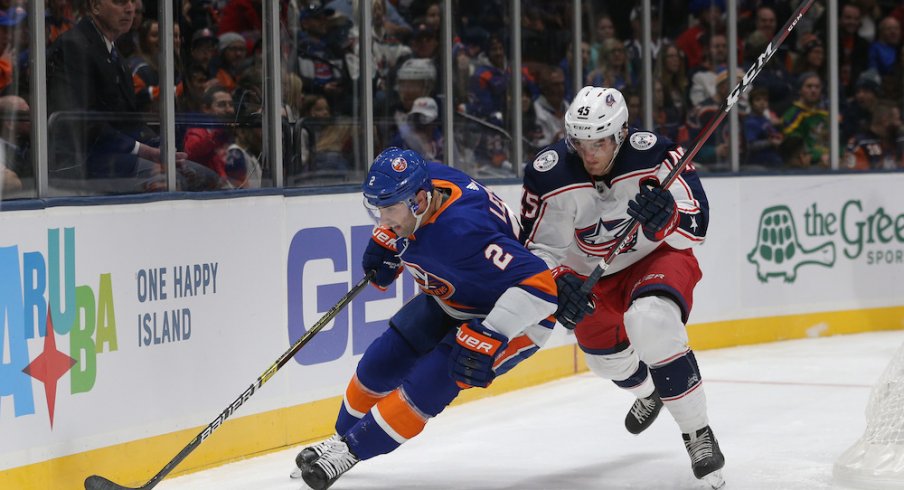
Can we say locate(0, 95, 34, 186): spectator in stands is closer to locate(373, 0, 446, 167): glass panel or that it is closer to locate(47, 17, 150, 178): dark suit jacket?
locate(47, 17, 150, 178): dark suit jacket

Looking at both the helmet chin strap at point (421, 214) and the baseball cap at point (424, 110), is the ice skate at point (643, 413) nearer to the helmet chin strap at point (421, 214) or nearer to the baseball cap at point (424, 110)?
the helmet chin strap at point (421, 214)

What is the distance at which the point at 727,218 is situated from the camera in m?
7.06

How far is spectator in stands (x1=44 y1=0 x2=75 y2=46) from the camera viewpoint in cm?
384

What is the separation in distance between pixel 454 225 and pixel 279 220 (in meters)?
1.27

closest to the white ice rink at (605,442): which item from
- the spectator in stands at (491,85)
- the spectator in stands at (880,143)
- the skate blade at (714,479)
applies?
the skate blade at (714,479)

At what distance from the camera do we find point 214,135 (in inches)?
183

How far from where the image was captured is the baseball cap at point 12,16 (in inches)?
146

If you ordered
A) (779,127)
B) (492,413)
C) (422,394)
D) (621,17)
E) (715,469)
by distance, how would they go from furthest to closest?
(779,127) → (621,17) → (492,413) → (715,469) → (422,394)

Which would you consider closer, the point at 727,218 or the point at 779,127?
the point at 727,218

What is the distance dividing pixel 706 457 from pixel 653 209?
2.49 feet

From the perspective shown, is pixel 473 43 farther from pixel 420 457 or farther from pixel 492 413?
pixel 420 457

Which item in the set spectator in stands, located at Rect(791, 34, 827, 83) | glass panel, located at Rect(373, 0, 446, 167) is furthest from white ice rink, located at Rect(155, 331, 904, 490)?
spectator in stands, located at Rect(791, 34, 827, 83)

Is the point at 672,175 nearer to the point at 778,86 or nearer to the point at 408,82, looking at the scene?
the point at 408,82

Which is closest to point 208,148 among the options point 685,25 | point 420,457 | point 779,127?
point 420,457
